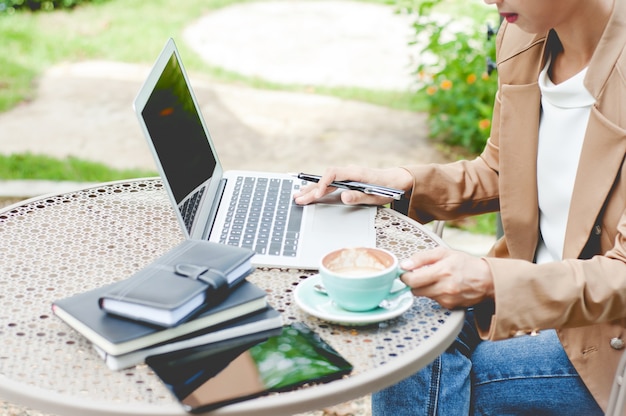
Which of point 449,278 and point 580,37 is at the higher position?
point 580,37

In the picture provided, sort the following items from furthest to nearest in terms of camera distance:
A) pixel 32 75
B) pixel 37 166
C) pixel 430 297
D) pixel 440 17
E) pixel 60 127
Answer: pixel 440 17 < pixel 32 75 < pixel 60 127 < pixel 37 166 < pixel 430 297

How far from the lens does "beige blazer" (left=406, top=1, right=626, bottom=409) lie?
1503mm

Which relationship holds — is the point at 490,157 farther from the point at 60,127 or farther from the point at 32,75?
the point at 32,75

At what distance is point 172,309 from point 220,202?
2.29ft

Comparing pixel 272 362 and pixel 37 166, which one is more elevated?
pixel 272 362

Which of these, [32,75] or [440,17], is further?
[440,17]

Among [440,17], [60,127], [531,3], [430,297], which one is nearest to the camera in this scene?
[430,297]

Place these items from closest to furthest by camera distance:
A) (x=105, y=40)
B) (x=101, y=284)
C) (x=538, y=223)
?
(x=101, y=284) → (x=538, y=223) → (x=105, y=40)

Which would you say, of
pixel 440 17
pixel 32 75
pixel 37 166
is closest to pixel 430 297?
pixel 37 166

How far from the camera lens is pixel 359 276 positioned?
1440 mm

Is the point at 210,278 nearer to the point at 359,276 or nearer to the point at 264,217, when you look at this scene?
the point at 359,276

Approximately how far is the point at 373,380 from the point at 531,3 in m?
0.86

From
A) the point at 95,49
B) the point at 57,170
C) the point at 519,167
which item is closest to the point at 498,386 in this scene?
the point at 519,167

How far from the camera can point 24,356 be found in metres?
1.39
